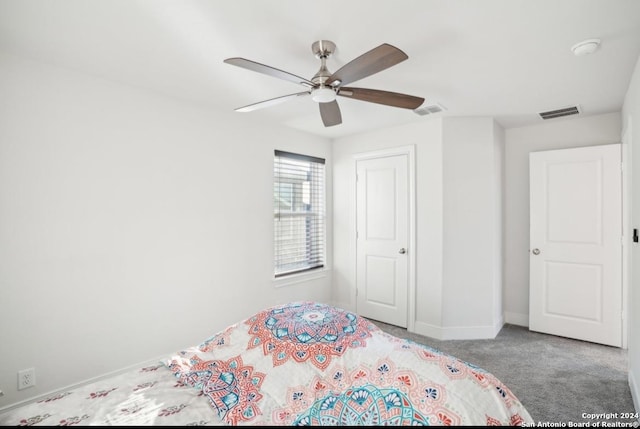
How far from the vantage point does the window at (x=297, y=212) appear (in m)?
3.70

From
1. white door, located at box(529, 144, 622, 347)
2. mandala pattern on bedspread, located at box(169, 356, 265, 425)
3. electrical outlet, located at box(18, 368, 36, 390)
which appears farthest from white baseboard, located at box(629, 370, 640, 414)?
electrical outlet, located at box(18, 368, 36, 390)

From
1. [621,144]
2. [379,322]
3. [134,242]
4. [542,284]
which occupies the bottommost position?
[379,322]

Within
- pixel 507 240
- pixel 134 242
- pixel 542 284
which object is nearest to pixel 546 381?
pixel 542 284

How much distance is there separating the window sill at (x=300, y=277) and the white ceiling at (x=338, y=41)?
198 centimetres

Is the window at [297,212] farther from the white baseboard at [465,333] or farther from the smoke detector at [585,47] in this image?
the smoke detector at [585,47]

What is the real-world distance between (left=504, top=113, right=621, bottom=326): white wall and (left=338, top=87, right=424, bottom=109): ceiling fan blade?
7.94 feet

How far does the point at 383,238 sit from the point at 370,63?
2553 mm

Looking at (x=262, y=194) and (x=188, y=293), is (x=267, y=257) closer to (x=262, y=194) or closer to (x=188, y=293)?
(x=262, y=194)

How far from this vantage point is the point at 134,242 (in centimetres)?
257

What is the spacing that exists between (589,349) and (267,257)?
131 inches

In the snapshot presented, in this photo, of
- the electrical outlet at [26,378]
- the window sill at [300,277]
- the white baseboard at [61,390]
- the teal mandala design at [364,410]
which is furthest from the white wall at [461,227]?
the electrical outlet at [26,378]

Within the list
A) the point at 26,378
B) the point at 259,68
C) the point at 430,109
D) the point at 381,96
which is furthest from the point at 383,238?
the point at 26,378

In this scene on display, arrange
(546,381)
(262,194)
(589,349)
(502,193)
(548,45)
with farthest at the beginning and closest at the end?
1. (502,193)
2. (262,194)
3. (589,349)
4. (546,381)
5. (548,45)

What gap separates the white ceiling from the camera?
160cm
